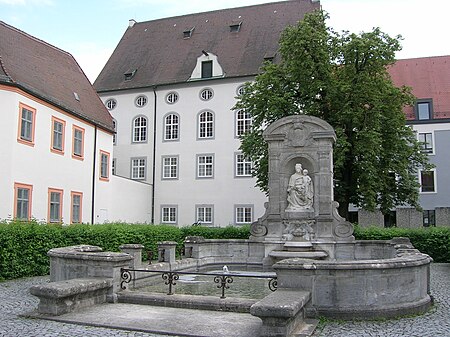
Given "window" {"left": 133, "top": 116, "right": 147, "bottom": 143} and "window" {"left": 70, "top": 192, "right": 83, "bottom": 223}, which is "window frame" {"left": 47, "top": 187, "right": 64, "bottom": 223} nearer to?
"window" {"left": 70, "top": 192, "right": 83, "bottom": 223}

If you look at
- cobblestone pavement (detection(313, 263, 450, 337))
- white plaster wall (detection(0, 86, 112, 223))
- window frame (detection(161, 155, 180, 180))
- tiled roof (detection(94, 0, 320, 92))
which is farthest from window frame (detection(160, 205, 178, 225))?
cobblestone pavement (detection(313, 263, 450, 337))

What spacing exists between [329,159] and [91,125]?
16753mm

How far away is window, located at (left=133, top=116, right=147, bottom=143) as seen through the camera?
39438mm

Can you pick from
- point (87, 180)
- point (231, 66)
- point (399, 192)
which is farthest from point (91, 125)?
point (399, 192)

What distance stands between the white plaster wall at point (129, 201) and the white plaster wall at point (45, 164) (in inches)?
143

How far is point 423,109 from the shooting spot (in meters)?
39.0

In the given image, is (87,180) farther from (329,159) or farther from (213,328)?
(213,328)

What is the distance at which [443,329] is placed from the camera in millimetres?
8062

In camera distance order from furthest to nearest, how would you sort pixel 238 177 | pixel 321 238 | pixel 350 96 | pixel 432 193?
1. pixel 432 193
2. pixel 238 177
3. pixel 350 96
4. pixel 321 238

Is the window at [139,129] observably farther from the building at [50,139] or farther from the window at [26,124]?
the window at [26,124]

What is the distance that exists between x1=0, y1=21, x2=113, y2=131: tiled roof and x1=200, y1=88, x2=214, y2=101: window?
820 centimetres

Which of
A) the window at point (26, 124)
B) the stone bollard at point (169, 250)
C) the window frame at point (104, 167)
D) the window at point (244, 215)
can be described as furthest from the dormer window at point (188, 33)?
the stone bollard at point (169, 250)

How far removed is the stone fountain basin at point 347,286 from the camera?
8.66 meters

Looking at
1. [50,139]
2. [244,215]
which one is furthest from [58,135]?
[244,215]
